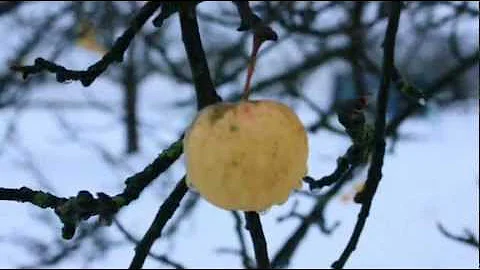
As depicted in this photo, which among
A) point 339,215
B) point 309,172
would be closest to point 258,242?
point 309,172

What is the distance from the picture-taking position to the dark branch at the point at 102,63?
0.61 m

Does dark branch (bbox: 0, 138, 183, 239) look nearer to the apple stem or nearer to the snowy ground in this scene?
the apple stem

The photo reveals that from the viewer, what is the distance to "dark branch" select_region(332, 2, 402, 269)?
A: 56cm

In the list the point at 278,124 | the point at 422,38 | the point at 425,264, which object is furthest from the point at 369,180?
the point at 422,38

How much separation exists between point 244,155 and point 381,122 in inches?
5.1

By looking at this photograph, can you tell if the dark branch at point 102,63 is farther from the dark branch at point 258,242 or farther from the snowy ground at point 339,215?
the snowy ground at point 339,215

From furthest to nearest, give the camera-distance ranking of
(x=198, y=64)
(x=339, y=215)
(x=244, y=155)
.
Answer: (x=339, y=215) < (x=198, y=64) < (x=244, y=155)

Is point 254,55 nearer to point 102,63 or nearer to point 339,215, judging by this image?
point 102,63

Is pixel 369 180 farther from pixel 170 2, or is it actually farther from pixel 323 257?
pixel 323 257

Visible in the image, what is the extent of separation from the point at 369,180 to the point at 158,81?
37.2 ft

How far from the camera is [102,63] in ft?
2.04

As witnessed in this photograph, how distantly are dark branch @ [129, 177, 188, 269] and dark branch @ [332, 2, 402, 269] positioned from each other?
13 cm

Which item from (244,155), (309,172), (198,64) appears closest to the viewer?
(244,155)

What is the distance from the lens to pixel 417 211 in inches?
128
